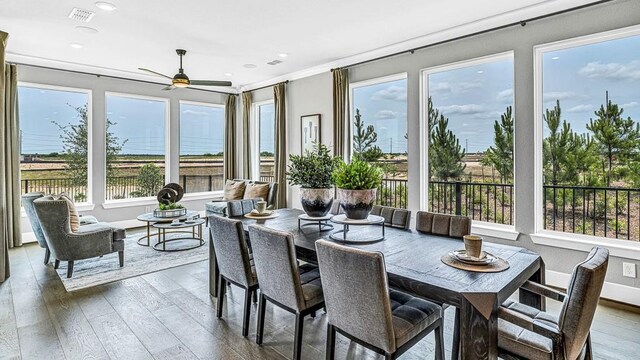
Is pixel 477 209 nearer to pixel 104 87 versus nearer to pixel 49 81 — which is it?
pixel 104 87

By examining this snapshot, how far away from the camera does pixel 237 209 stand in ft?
11.5

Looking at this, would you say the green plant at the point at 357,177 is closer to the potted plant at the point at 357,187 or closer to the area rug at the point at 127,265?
the potted plant at the point at 357,187

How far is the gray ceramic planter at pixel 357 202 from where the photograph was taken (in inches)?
97.0

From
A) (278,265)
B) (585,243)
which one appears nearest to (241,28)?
(278,265)

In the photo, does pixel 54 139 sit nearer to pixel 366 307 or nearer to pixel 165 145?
pixel 165 145

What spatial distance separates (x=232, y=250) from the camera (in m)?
2.66

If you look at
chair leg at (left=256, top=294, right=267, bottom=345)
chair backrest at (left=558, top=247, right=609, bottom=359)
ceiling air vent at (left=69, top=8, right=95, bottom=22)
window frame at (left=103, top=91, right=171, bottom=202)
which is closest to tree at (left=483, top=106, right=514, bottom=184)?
chair backrest at (left=558, top=247, right=609, bottom=359)

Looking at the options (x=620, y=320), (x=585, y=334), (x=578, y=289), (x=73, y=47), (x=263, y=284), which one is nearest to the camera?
(x=578, y=289)

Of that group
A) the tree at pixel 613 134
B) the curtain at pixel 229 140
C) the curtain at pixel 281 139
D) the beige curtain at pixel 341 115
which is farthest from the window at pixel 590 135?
the curtain at pixel 229 140

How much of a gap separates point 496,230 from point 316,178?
2.52 m

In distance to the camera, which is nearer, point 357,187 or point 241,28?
point 357,187

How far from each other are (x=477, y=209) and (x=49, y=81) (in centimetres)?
692

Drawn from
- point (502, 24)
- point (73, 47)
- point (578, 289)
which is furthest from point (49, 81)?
point (578, 289)

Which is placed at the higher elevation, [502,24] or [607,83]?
[502,24]
